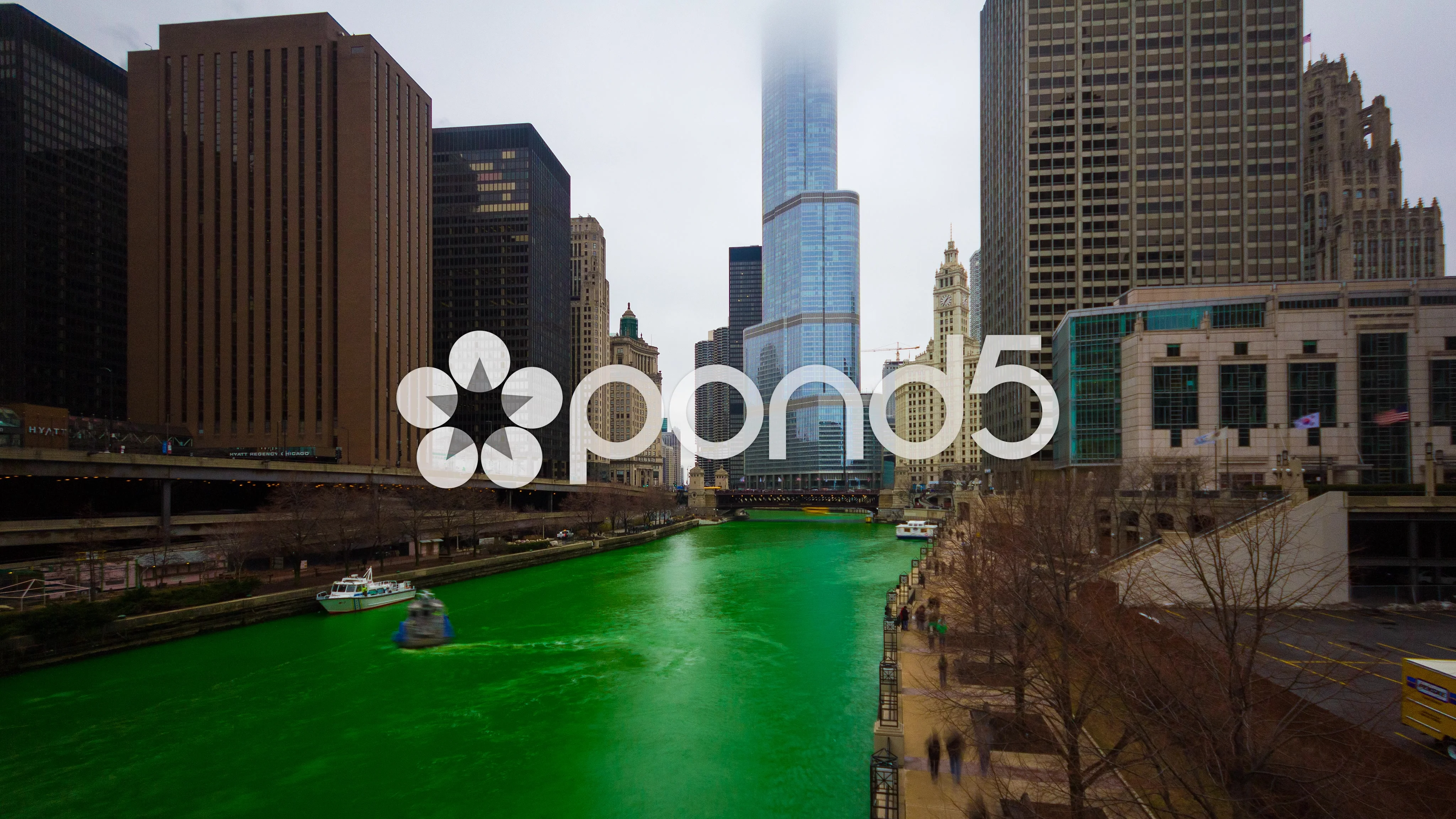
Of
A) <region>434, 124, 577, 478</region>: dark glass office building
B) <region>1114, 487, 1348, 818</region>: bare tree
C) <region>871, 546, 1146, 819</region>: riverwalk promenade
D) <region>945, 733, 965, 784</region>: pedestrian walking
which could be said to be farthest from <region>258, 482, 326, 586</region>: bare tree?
<region>434, 124, 577, 478</region>: dark glass office building

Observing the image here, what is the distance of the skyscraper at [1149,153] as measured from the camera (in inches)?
4102

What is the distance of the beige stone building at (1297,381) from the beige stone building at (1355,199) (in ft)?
259

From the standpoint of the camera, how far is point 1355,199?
13675cm

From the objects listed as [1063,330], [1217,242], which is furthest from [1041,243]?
[1063,330]

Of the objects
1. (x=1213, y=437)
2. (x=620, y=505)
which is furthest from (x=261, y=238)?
(x=1213, y=437)

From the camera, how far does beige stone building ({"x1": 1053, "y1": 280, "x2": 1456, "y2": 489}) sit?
2098 inches

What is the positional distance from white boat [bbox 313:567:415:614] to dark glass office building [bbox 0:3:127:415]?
106964 mm

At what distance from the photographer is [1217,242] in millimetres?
105562

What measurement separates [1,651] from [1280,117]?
13899cm

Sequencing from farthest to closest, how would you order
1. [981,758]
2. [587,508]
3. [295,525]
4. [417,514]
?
[587,508] → [417,514] → [295,525] → [981,758]

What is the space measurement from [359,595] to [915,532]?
79445 millimetres

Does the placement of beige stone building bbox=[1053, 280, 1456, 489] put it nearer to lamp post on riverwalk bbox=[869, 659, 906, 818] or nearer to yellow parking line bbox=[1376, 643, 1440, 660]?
yellow parking line bbox=[1376, 643, 1440, 660]

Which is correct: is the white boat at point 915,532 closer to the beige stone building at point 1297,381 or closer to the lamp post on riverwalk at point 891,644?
the beige stone building at point 1297,381

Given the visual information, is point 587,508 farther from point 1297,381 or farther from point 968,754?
point 968,754
